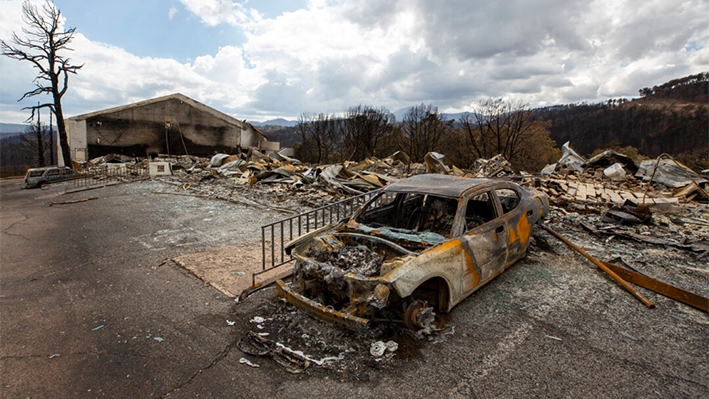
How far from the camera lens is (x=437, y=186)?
471cm

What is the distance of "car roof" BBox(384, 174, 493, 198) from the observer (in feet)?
14.6

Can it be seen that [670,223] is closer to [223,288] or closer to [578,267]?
[578,267]

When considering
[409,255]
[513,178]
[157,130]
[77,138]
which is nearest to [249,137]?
[157,130]

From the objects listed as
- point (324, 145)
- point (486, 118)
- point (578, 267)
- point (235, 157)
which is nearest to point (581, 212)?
point (578, 267)

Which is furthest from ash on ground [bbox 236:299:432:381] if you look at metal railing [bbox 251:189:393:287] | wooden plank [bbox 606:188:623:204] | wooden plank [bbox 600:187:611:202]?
wooden plank [bbox 600:187:611:202]


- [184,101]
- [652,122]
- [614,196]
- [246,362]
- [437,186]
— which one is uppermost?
[652,122]

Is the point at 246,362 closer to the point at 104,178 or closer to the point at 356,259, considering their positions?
the point at 356,259

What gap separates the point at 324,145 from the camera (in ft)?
137

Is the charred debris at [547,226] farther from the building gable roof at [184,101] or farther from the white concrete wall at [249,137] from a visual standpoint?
the white concrete wall at [249,137]

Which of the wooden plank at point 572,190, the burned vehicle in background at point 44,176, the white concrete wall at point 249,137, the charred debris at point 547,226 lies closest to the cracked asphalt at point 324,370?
the charred debris at point 547,226

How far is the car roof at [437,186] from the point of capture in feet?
14.6

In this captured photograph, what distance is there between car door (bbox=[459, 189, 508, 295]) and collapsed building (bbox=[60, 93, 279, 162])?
29.1m

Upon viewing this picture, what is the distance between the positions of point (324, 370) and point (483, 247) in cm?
225

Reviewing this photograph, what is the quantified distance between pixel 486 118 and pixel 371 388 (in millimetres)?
31965
